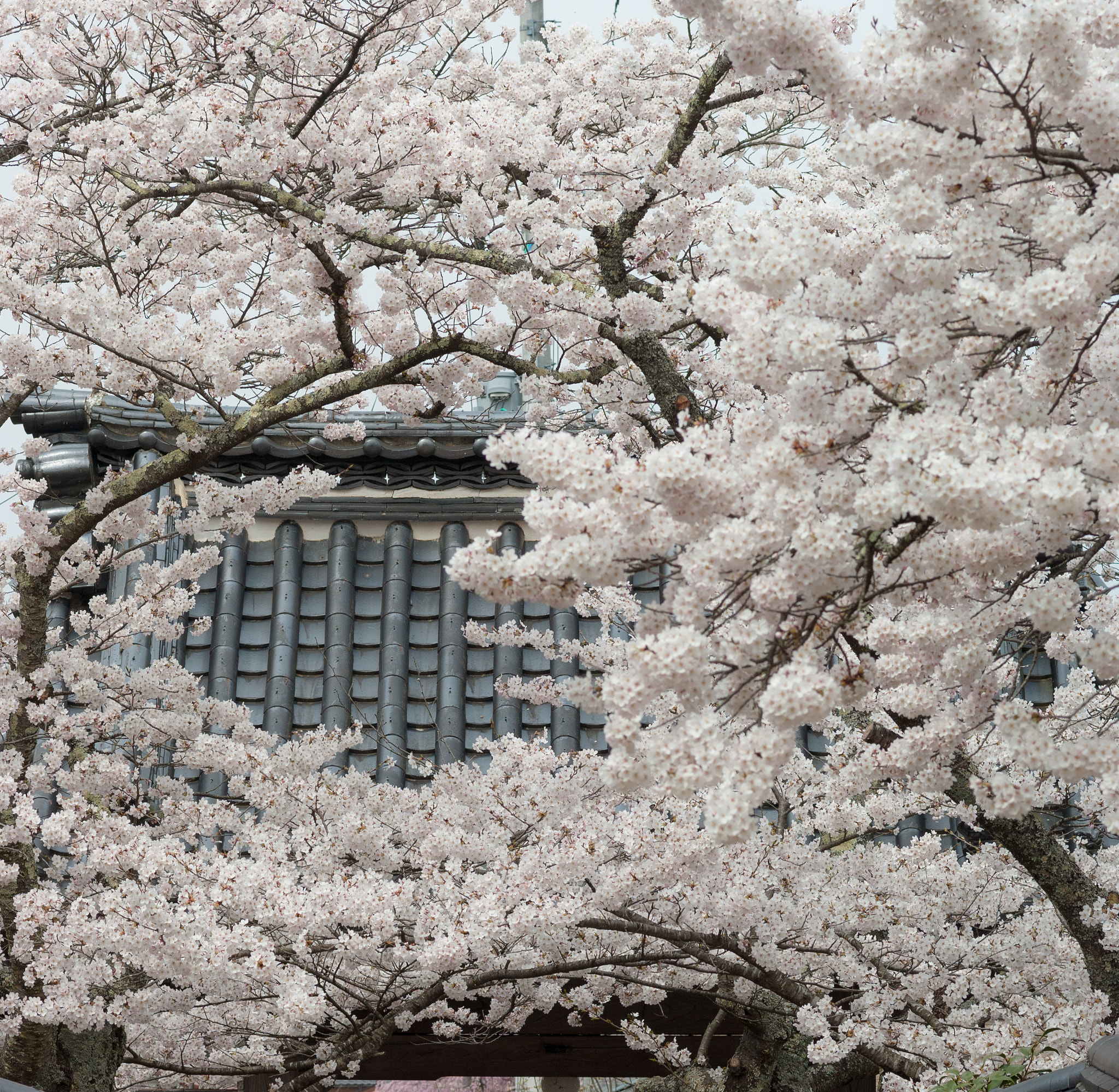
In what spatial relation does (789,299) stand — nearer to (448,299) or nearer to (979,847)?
(448,299)

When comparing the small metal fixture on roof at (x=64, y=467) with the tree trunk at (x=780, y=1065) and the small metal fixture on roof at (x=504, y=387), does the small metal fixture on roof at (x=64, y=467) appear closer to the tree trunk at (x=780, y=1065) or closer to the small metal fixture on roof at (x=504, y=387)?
the small metal fixture on roof at (x=504, y=387)

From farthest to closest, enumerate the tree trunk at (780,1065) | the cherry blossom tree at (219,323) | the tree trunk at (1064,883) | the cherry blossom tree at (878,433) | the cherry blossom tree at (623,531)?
the tree trunk at (780,1065), the cherry blossom tree at (219,323), the tree trunk at (1064,883), the cherry blossom tree at (623,531), the cherry blossom tree at (878,433)

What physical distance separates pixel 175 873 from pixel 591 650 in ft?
6.58

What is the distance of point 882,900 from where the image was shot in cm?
541

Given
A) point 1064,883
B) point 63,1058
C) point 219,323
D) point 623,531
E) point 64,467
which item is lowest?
point 63,1058

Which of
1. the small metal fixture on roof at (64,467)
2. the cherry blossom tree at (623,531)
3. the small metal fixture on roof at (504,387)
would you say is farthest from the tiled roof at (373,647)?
the small metal fixture on roof at (504,387)

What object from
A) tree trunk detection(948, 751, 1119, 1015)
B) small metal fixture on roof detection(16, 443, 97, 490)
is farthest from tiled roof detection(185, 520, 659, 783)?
tree trunk detection(948, 751, 1119, 1015)

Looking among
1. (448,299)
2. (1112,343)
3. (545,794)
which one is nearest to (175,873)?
(545,794)

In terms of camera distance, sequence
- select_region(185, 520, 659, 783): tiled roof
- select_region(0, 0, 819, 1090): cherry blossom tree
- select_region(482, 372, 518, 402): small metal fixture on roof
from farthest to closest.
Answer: select_region(482, 372, 518, 402): small metal fixture on roof < select_region(185, 520, 659, 783): tiled roof < select_region(0, 0, 819, 1090): cherry blossom tree

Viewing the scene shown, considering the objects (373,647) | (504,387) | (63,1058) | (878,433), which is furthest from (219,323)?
(878,433)

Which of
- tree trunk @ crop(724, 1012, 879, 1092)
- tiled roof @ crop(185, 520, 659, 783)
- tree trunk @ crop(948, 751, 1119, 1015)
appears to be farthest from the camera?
tiled roof @ crop(185, 520, 659, 783)

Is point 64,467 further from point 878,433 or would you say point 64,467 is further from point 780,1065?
point 878,433

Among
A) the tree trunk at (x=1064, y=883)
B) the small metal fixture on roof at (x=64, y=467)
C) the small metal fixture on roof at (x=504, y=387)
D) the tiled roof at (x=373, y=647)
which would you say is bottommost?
the tree trunk at (x=1064, y=883)

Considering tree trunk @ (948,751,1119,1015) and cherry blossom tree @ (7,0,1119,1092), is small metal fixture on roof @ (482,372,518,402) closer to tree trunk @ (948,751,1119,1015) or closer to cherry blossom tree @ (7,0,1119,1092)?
cherry blossom tree @ (7,0,1119,1092)
